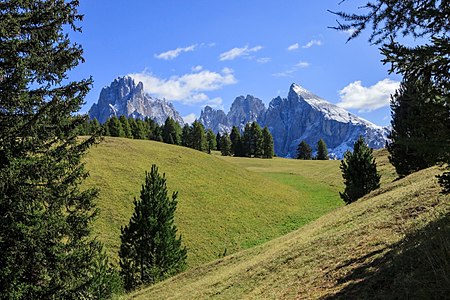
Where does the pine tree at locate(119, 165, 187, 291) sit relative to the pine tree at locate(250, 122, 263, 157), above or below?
below

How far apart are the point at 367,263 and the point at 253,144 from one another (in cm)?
10869

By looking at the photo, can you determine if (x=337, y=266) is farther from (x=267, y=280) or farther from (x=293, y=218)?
(x=293, y=218)

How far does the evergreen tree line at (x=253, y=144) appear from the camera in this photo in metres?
116

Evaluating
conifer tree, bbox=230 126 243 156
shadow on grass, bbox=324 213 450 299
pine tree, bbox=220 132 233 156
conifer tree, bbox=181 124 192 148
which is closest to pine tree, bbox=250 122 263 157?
conifer tree, bbox=230 126 243 156

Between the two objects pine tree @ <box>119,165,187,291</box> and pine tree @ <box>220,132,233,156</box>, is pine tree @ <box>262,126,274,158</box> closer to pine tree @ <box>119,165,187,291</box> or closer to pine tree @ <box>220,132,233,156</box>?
pine tree @ <box>220,132,233,156</box>

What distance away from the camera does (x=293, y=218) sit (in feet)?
160

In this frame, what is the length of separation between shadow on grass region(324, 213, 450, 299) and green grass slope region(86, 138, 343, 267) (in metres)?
26.7

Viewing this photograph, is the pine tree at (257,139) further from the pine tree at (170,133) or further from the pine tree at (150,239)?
the pine tree at (150,239)

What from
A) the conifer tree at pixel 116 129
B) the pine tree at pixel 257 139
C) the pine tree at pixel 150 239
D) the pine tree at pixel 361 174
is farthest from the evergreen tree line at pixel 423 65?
the pine tree at pixel 257 139

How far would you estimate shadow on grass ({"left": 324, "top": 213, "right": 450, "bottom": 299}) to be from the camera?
6.53 m

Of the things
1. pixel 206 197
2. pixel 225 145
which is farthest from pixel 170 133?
pixel 206 197

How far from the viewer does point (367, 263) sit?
32.0ft

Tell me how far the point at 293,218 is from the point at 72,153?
39308mm

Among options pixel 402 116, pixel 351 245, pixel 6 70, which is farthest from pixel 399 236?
pixel 402 116
